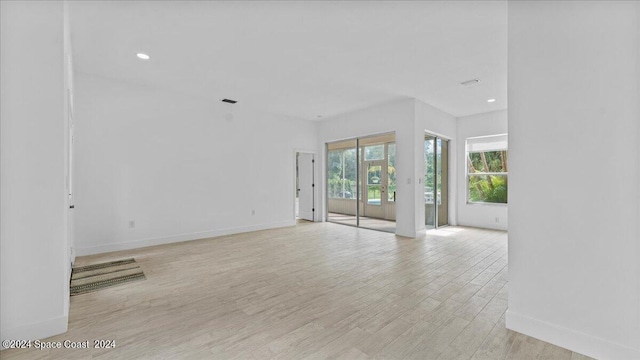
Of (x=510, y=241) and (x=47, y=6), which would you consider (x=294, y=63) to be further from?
(x=510, y=241)

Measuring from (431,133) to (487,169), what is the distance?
192 centimetres

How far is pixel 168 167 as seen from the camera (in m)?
5.16

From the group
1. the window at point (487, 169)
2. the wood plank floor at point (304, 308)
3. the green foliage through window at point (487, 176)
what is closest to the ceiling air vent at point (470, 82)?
the window at point (487, 169)

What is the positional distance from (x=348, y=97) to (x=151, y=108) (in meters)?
3.85

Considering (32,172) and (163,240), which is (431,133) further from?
(32,172)

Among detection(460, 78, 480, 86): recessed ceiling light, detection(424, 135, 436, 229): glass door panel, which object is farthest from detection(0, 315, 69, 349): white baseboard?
detection(424, 135, 436, 229): glass door panel

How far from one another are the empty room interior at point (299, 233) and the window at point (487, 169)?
4.20 ft

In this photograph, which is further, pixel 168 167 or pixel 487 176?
pixel 487 176

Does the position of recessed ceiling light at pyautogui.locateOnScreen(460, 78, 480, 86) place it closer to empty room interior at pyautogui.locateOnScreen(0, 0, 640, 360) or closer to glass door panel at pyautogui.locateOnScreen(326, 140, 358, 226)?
empty room interior at pyautogui.locateOnScreen(0, 0, 640, 360)

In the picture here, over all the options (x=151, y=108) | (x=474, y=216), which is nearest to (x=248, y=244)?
(x=151, y=108)

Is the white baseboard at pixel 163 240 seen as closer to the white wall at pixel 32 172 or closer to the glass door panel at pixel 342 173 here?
the glass door panel at pixel 342 173

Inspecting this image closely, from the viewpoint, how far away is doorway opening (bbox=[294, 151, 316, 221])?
26.1 ft

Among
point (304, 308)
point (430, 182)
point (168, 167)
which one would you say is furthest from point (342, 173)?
point (304, 308)

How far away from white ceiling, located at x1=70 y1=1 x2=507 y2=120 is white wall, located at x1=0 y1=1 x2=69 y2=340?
850mm
